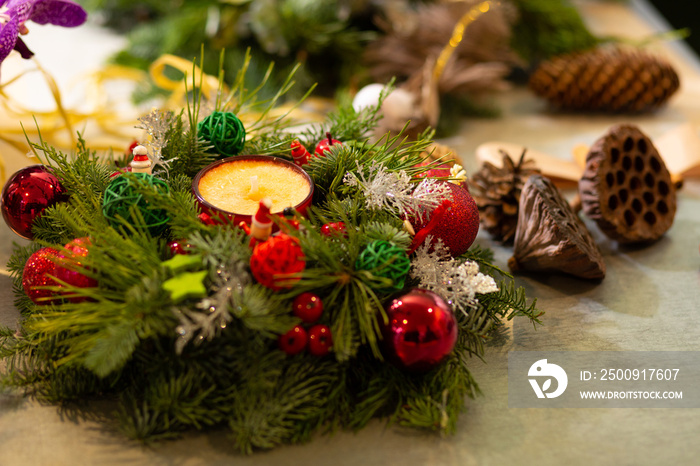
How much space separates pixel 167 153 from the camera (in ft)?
2.33

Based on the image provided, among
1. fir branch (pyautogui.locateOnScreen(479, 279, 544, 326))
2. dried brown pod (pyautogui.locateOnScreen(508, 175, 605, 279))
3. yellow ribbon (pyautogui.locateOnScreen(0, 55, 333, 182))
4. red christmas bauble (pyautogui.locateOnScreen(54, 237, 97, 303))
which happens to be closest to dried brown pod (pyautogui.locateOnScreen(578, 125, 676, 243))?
dried brown pod (pyautogui.locateOnScreen(508, 175, 605, 279))

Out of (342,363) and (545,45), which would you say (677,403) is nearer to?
(342,363)

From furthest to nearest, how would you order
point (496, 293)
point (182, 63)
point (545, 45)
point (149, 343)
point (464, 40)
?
1. point (545, 45)
2. point (464, 40)
3. point (182, 63)
4. point (496, 293)
5. point (149, 343)

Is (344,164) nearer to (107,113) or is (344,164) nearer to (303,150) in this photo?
(303,150)

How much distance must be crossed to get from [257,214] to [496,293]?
29 cm

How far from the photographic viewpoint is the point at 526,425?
59 cm

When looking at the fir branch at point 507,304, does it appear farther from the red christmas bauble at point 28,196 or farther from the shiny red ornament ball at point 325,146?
the red christmas bauble at point 28,196

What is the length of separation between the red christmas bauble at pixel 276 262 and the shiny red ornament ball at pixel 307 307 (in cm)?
2

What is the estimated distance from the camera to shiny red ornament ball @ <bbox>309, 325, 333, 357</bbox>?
0.57 m

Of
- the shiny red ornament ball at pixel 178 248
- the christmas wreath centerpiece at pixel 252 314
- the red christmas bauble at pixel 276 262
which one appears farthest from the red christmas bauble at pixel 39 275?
the red christmas bauble at pixel 276 262

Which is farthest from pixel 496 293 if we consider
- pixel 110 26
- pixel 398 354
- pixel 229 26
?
pixel 110 26

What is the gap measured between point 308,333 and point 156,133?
0.95 feet

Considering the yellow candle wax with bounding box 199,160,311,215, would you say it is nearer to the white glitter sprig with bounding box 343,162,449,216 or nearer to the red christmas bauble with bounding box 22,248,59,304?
the white glitter sprig with bounding box 343,162,449,216

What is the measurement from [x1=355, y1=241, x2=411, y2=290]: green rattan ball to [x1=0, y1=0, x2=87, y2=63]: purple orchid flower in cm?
49
